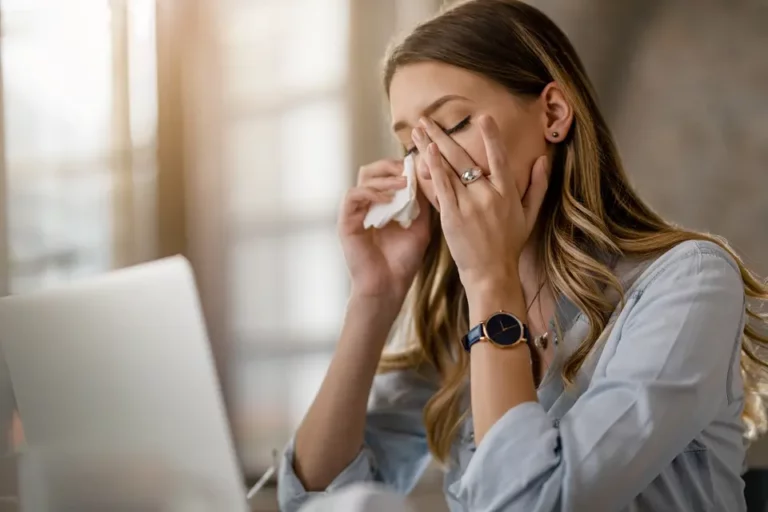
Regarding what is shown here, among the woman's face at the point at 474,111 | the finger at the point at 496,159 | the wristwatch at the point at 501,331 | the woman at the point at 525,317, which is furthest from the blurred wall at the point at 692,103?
the wristwatch at the point at 501,331

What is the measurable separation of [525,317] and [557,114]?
0.31 m

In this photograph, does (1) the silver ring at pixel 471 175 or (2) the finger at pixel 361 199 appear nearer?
(1) the silver ring at pixel 471 175

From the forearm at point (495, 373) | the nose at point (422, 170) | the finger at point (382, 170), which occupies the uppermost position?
the nose at point (422, 170)

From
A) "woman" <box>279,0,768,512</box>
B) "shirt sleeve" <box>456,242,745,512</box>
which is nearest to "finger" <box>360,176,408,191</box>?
"woman" <box>279,0,768,512</box>

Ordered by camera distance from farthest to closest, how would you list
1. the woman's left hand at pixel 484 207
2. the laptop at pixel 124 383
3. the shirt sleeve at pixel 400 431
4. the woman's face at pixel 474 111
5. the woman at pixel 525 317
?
the shirt sleeve at pixel 400 431 < the woman's face at pixel 474 111 < the woman's left hand at pixel 484 207 < the woman at pixel 525 317 < the laptop at pixel 124 383

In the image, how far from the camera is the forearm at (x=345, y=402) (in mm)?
1232

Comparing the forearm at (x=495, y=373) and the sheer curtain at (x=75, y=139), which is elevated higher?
the sheer curtain at (x=75, y=139)

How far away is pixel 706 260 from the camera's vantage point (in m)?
0.95

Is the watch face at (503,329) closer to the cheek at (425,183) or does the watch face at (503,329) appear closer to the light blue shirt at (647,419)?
the light blue shirt at (647,419)

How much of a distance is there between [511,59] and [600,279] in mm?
312

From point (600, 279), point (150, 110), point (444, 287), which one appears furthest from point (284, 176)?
point (600, 279)

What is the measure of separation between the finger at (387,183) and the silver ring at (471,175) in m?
0.19

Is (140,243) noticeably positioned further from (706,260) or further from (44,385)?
(706,260)

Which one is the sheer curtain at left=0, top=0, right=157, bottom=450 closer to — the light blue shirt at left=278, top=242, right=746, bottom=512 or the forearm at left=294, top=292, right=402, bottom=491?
the forearm at left=294, top=292, right=402, bottom=491
